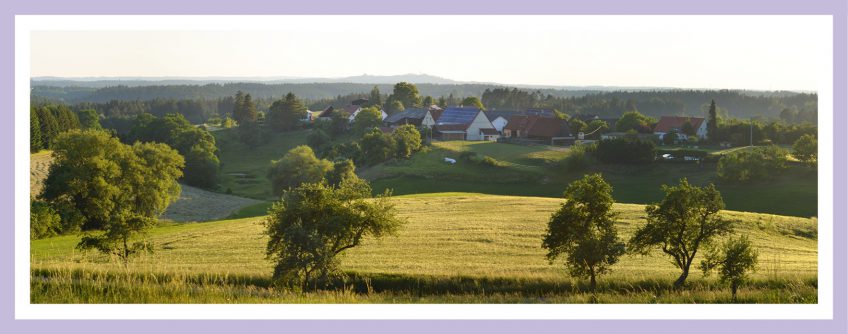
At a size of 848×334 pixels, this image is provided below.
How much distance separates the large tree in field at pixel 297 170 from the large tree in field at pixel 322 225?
38445mm

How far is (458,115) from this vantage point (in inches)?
3556

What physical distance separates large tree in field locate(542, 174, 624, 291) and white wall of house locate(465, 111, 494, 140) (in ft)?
214

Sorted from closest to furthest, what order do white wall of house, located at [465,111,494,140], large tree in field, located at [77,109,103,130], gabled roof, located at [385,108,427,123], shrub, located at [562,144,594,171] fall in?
shrub, located at [562,144,594,171] → white wall of house, located at [465,111,494,140] → large tree in field, located at [77,109,103,130] → gabled roof, located at [385,108,427,123]

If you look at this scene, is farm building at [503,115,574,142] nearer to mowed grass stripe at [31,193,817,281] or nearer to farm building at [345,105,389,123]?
farm building at [345,105,389,123]

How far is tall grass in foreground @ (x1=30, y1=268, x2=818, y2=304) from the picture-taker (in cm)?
1273

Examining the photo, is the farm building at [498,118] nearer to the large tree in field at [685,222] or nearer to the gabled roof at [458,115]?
the gabled roof at [458,115]

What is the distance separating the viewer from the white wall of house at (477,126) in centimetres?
8481

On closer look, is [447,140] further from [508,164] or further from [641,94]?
[641,94]

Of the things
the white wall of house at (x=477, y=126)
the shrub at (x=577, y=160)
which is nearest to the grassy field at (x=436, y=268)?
the shrub at (x=577, y=160)

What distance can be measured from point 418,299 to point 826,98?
8.96 metres

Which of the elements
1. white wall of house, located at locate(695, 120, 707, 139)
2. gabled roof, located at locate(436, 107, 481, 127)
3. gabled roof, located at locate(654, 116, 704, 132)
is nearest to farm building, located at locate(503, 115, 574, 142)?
gabled roof, located at locate(436, 107, 481, 127)

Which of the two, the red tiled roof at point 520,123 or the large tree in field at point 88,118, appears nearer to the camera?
the red tiled roof at point 520,123

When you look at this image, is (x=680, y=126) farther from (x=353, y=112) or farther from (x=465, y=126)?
(x=353, y=112)

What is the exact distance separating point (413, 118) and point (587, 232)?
7668 centimetres
